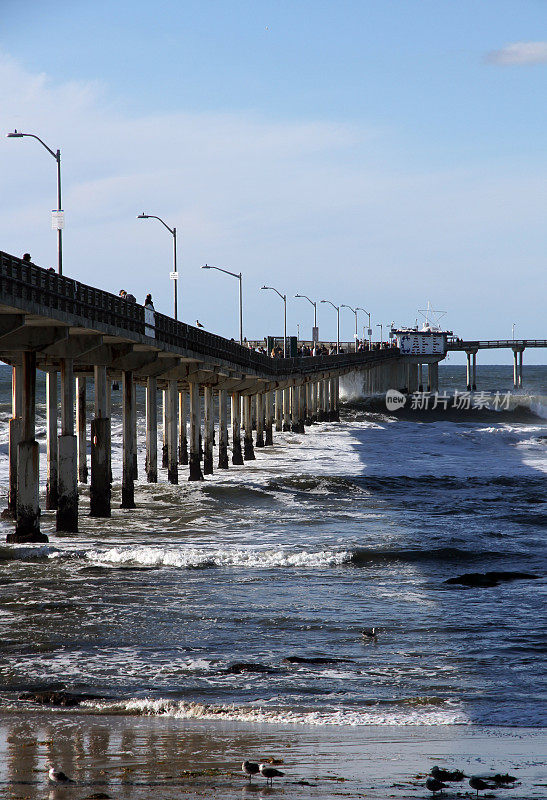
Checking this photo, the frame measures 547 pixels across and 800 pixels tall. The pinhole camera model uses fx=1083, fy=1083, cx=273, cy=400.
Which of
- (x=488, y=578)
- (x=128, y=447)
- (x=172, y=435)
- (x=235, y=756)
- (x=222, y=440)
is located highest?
(x=172, y=435)

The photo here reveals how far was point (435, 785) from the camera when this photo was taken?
9.12 meters

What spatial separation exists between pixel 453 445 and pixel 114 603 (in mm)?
56870

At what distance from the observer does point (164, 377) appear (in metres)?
48.5

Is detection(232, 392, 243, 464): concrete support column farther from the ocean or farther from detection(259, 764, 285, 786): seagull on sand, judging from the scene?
detection(259, 764, 285, 786): seagull on sand

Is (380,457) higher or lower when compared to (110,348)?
lower

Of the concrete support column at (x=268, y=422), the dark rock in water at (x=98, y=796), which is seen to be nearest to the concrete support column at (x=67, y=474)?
the dark rock in water at (x=98, y=796)

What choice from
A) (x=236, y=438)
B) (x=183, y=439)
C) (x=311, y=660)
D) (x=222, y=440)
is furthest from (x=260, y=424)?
(x=311, y=660)

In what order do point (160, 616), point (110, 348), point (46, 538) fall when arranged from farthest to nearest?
1. point (110, 348)
2. point (46, 538)
3. point (160, 616)

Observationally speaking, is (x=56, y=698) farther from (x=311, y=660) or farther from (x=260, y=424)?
(x=260, y=424)

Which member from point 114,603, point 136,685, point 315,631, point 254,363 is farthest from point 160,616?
point 254,363

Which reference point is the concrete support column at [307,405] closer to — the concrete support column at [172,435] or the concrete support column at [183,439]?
the concrete support column at [183,439]

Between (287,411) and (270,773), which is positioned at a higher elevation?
(287,411)

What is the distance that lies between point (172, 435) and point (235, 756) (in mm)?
37093

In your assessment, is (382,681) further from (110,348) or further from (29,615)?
(110,348)
